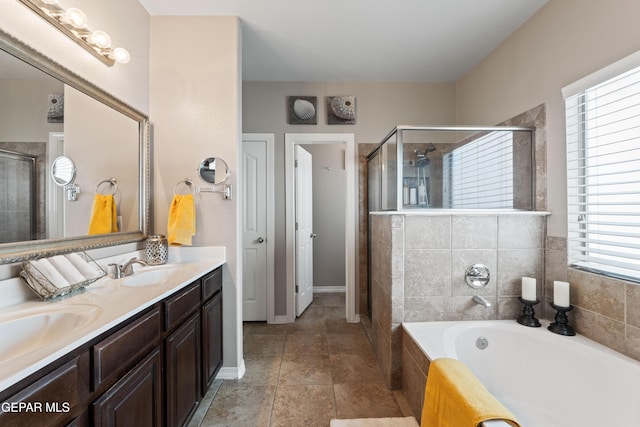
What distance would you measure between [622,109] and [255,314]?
3.19m

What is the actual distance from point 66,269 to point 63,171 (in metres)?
0.49

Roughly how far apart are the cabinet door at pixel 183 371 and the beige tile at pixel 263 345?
0.84 m

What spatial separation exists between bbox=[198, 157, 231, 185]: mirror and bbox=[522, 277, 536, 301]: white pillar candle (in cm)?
215

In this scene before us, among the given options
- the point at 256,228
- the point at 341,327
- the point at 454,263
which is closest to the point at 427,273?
the point at 454,263

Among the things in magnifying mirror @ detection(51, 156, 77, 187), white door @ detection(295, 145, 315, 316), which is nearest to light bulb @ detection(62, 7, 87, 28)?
magnifying mirror @ detection(51, 156, 77, 187)

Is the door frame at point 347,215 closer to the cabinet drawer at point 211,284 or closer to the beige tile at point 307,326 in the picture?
the beige tile at point 307,326

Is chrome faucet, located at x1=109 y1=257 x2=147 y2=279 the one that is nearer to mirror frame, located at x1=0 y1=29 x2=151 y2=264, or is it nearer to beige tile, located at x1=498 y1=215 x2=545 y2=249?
mirror frame, located at x1=0 y1=29 x2=151 y2=264

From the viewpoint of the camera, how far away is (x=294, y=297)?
9.73 ft

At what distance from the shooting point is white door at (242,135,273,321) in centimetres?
291

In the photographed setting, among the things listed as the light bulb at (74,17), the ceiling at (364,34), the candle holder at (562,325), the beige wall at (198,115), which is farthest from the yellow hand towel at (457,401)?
the light bulb at (74,17)

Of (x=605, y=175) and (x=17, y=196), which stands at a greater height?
(x=605, y=175)

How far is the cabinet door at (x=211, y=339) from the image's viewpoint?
1648 mm

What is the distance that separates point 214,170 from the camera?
1959 mm

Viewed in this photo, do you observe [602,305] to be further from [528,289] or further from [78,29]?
[78,29]
